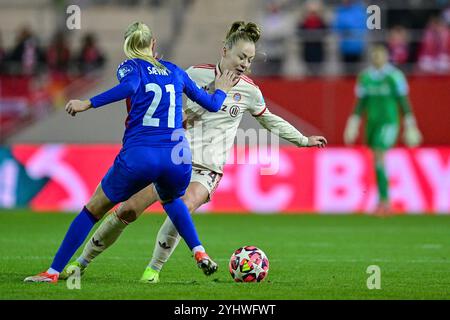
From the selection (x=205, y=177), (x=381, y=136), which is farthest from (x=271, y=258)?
(x=381, y=136)

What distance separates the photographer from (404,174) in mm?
17875

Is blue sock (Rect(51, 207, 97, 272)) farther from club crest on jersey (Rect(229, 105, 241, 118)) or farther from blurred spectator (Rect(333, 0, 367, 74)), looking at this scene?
blurred spectator (Rect(333, 0, 367, 74))

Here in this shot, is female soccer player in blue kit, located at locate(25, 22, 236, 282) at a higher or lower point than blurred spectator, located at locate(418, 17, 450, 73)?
lower

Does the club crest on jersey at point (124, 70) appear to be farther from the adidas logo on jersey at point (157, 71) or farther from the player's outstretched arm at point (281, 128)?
the player's outstretched arm at point (281, 128)

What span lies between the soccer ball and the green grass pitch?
9 cm

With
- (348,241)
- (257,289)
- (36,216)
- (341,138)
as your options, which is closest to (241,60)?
(257,289)

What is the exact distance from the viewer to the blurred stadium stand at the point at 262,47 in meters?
20.4

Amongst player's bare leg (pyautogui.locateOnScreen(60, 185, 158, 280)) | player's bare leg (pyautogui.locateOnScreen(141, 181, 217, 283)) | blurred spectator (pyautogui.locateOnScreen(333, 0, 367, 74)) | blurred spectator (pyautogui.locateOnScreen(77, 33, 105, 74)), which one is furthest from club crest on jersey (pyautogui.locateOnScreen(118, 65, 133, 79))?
blurred spectator (pyautogui.locateOnScreen(77, 33, 105, 74))

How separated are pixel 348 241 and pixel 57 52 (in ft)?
32.4

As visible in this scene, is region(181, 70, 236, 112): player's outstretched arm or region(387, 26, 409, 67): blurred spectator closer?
region(181, 70, 236, 112): player's outstretched arm

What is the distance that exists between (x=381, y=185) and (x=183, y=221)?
30.0 feet

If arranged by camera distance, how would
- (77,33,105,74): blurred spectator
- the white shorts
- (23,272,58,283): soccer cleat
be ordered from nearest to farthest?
1. (23,272,58,283): soccer cleat
2. the white shorts
3. (77,33,105,74): blurred spectator

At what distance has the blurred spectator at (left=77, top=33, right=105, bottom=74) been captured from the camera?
20875 millimetres

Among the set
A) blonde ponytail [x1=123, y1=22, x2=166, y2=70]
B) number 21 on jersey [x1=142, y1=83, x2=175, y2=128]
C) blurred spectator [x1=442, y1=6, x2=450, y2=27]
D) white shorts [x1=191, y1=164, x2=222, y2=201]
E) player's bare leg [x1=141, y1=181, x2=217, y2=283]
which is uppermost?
blurred spectator [x1=442, y1=6, x2=450, y2=27]
